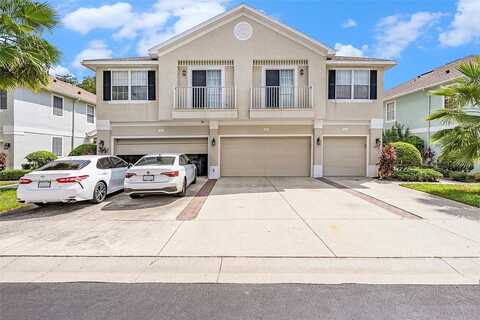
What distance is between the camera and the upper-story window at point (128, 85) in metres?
15.6

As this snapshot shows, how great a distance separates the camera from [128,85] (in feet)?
51.6

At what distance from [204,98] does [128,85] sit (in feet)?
13.7

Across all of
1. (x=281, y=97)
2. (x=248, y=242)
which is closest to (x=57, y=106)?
(x=281, y=97)

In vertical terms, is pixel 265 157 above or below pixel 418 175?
above

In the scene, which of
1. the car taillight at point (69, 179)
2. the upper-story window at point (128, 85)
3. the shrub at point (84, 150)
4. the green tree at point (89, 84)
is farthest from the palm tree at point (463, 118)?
the green tree at point (89, 84)

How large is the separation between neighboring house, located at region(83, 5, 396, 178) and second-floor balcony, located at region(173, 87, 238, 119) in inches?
2.0

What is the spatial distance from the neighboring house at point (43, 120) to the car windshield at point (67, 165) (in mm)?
7775

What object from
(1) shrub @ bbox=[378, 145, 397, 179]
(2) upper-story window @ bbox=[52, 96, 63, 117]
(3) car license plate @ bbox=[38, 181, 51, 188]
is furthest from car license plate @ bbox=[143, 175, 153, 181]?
(2) upper-story window @ bbox=[52, 96, 63, 117]

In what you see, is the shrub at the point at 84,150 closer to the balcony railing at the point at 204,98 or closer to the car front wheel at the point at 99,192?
the balcony railing at the point at 204,98

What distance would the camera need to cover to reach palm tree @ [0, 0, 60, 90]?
9891mm

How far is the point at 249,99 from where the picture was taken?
49.9 ft

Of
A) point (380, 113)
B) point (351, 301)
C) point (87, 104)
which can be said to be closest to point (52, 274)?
point (351, 301)

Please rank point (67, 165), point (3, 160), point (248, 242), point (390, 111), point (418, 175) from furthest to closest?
point (390, 111) < point (3, 160) < point (418, 175) < point (67, 165) < point (248, 242)

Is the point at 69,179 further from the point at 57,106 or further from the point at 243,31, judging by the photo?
the point at 57,106
